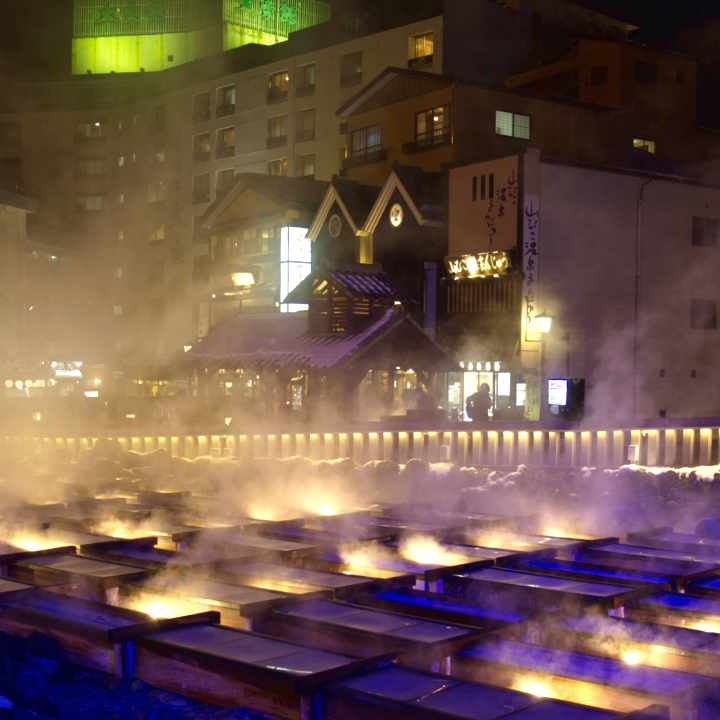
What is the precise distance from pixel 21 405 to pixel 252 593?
806 inches

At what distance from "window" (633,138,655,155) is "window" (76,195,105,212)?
2770cm

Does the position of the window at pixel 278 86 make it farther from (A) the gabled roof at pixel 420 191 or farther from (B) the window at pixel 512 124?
(A) the gabled roof at pixel 420 191

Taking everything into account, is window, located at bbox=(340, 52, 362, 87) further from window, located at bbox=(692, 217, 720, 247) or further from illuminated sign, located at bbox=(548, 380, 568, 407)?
illuminated sign, located at bbox=(548, 380, 568, 407)

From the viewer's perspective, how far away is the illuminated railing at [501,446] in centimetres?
1297

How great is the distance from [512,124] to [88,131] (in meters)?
28.5

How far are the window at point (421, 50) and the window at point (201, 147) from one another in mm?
10992

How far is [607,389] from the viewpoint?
2322 centimetres

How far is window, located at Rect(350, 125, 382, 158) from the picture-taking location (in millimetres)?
29188

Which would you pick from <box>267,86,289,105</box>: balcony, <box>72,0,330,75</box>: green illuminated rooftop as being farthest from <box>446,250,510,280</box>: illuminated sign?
<box>72,0,330,75</box>: green illuminated rooftop

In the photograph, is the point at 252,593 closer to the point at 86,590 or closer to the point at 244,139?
the point at 86,590

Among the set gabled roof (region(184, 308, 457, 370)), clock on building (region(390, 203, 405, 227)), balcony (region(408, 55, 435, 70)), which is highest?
balcony (region(408, 55, 435, 70))

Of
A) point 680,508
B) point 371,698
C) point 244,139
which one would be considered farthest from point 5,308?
point 371,698

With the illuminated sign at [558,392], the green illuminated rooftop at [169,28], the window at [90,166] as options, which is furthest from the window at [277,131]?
the illuminated sign at [558,392]

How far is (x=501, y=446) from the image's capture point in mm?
13031
